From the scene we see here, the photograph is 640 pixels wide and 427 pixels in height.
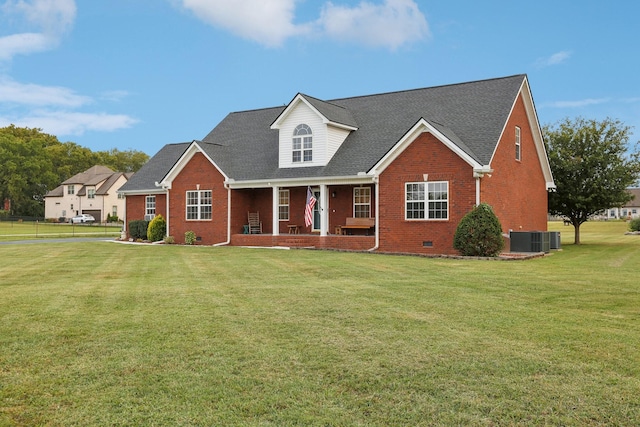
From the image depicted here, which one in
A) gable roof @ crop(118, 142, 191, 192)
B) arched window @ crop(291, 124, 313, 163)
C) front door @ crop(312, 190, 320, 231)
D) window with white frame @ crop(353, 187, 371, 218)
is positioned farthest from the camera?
gable roof @ crop(118, 142, 191, 192)

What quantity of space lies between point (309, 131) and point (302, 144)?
69 cm

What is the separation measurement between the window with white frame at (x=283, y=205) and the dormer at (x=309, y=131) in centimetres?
151

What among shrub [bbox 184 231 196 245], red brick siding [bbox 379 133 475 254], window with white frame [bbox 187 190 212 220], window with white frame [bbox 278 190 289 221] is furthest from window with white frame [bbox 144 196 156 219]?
red brick siding [bbox 379 133 475 254]

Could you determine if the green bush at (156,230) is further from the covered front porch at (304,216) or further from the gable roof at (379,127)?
the covered front porch at (304,216)

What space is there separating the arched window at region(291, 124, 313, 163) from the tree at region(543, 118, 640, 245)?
13090 mm

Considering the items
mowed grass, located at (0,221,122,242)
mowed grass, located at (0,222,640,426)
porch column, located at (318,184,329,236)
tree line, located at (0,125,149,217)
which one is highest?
tree line, located at (0,125,149,217)

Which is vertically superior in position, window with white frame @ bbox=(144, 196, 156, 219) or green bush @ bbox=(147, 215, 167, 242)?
window with white frame @ bbox=(144, 196, 156, 219)

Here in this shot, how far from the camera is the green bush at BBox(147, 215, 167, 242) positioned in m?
30.6

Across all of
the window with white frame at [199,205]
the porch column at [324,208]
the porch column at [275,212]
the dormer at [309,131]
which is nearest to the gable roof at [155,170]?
the window with white frame at [199,205]

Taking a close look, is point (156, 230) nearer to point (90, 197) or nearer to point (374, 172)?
point (374, 172)

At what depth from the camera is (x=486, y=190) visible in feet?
69.9

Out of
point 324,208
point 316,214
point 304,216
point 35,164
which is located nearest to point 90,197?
point 35,164

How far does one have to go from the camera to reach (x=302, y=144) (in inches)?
1066

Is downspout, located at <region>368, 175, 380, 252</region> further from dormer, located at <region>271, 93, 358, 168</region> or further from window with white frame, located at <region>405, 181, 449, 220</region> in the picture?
dormer, located at <region>271, 93, 358, 168</region>
